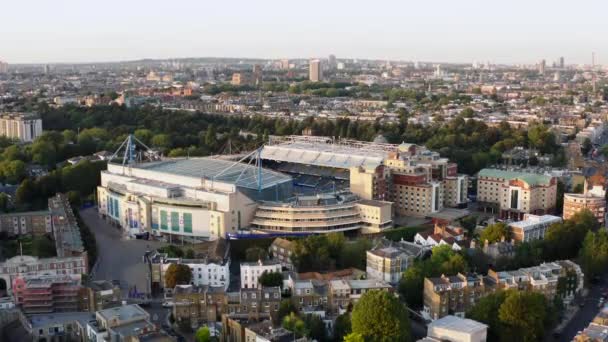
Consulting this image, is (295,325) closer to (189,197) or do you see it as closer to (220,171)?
(189,197)

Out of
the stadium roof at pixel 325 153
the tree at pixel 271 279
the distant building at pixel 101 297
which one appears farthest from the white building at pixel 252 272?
the stadium roof at pixel 325 153

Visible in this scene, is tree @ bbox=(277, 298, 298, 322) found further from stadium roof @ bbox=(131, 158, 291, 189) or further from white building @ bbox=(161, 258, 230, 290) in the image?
stadium roof @ bbox=(131, 158, 291, 189)

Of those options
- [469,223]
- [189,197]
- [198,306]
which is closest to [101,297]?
[198,306]

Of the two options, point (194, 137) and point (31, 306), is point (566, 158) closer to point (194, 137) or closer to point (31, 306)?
point (194, 137)

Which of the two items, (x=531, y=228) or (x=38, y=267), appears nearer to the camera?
(x=38, y=267)

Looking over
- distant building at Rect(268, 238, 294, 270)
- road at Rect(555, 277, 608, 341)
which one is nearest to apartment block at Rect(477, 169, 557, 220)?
road at Rect(555, 277, 608, 341)

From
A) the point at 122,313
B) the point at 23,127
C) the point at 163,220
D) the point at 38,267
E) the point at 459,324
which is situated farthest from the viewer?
the point at 23,127
